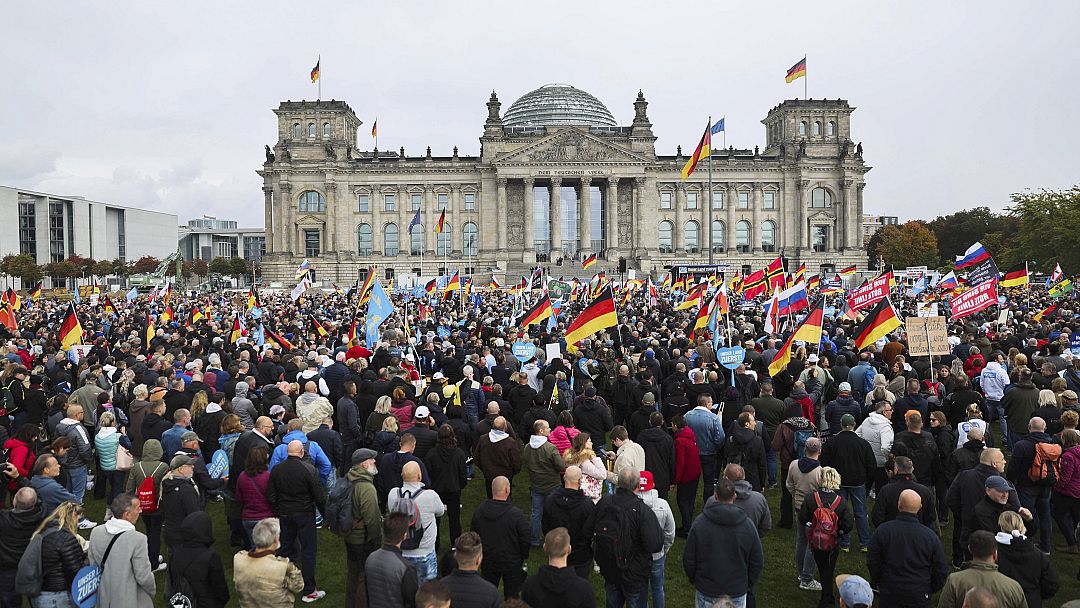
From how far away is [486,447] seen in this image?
1000cm

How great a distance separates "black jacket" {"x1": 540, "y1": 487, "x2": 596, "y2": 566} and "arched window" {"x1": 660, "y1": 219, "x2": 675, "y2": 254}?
81.7 m

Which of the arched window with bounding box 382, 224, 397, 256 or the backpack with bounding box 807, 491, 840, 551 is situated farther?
the arched window with bounding box 382, 224, 397, 256

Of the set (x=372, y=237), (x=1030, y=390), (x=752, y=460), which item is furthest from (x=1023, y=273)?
(x=372, y=237)

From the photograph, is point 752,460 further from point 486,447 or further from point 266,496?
point 266,496

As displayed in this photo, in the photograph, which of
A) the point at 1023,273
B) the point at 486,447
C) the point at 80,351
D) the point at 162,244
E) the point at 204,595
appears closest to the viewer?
the point at 204,595

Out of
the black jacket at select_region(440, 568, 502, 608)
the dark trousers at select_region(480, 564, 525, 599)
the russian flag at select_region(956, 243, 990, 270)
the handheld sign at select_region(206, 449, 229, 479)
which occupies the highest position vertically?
the russian flag at select_region(956, 243, 990, 270)

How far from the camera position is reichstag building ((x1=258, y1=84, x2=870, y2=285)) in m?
85.8

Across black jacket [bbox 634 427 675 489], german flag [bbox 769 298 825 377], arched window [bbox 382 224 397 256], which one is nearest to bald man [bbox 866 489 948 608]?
black jacket [bbox 634 427 675 489]

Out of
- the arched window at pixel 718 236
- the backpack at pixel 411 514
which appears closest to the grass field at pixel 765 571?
the backpack at pixel 411 514

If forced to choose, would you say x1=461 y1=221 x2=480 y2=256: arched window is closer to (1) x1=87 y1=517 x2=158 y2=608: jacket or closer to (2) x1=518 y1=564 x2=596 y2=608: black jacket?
(1) x1=87 y1=517 x2=158 y2=608: jacket

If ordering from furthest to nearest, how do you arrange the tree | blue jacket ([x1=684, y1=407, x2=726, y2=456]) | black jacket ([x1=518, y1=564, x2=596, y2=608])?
the tree
blue jacket ([x1=684, y1=407, x2=726, y2=456])
black jacket ([x1=518, y1=564, x2=596, y2=608])

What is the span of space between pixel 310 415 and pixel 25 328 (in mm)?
21638

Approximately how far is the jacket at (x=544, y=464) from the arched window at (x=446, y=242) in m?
77.9

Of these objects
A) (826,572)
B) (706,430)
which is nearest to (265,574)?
(826,572)
